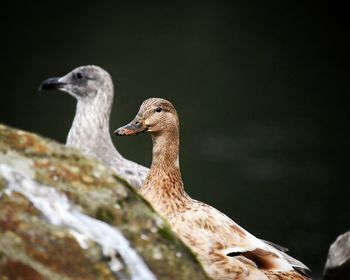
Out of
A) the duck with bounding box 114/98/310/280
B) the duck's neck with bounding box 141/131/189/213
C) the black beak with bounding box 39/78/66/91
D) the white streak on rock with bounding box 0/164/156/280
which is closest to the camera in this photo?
the white streak on rock with bounding box 0/164/156/280

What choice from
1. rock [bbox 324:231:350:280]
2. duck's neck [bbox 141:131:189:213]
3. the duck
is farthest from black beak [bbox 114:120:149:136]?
rock [bbox 324:231:350:280]

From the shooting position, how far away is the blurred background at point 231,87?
982 cm

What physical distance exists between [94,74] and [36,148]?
5171mm

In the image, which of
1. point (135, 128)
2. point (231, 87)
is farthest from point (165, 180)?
point (231, 87)

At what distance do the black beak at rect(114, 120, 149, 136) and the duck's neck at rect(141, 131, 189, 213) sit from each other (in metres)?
0.13

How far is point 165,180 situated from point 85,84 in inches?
125

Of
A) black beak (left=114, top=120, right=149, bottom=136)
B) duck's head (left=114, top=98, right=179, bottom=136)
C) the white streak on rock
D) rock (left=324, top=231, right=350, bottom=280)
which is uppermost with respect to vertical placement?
duck's head (left=114, top=98, right=179, bottom=136)

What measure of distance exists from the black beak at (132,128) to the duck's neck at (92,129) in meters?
2.11

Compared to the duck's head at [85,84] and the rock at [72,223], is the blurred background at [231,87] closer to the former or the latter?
the duck's head at [85,84]

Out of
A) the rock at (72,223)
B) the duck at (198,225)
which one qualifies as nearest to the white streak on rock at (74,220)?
the rock at (72,223)

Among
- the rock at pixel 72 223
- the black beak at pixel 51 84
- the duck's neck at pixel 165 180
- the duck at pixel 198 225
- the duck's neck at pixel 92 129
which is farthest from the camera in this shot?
the black beak at pixel 51 84

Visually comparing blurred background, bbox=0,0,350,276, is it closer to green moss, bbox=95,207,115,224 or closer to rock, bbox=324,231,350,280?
rock, bbox=324,231,350,280

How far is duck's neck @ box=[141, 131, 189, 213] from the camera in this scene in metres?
5.13

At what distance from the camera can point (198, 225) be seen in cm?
482
